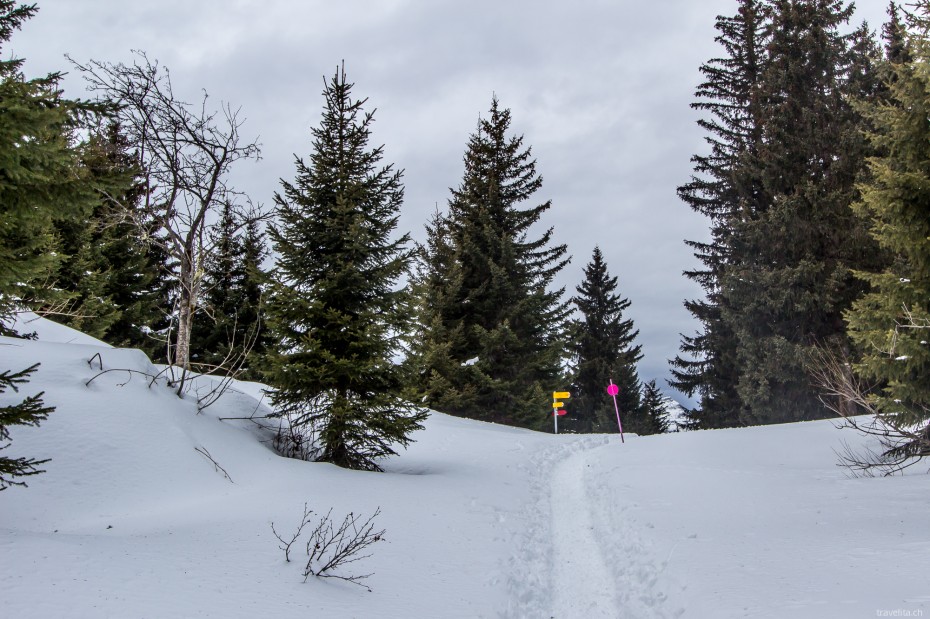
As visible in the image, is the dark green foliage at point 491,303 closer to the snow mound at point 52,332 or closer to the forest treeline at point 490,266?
the forest treeline at point 490,266

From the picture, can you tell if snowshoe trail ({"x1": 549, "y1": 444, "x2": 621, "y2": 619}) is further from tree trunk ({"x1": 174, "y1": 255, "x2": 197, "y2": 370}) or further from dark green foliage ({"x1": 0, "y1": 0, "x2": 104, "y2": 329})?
tree trunk ({"x1": 174, "y1": 255, "x2": 197, "y2": 370})

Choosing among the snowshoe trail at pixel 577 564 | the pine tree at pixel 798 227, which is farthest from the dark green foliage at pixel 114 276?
the pine tree at pixel 798 227

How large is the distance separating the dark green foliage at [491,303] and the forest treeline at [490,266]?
11 centimetres

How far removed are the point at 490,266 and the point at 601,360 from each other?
14991 mm

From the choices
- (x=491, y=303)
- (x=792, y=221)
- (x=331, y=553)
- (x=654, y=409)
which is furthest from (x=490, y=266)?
(x=654, y=409)

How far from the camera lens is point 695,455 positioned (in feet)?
42.2

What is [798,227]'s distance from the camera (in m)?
18.9

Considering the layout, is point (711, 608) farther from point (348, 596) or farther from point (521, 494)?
point (521, 494)

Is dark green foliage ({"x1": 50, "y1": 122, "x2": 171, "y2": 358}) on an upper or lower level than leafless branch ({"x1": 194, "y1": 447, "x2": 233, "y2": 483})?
upper

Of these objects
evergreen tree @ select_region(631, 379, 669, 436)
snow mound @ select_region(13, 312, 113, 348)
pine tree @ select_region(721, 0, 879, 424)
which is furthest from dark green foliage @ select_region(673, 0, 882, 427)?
snow mound @ select_region(13, 312, 113, 348)

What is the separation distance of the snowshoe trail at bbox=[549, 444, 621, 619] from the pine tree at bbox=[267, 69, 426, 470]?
11.0 feet

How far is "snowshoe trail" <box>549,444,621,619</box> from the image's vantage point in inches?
215

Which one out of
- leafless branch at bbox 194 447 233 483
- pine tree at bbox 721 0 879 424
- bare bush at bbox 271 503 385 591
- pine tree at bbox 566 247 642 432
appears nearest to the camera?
bare bush at bbox 271 503 385 591

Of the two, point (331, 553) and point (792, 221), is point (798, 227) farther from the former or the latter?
point (331, 553)
